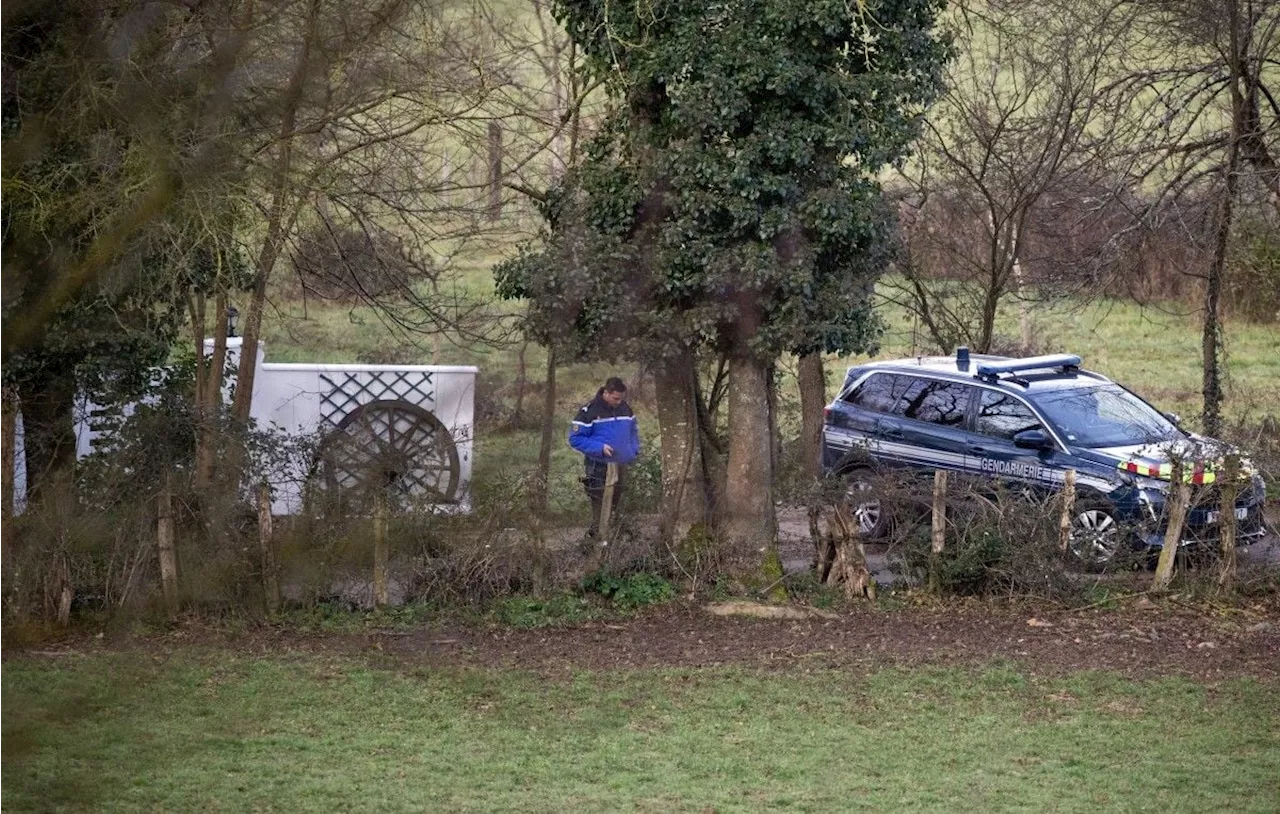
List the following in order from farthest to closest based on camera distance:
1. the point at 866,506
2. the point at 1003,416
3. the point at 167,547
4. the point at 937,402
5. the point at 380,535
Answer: the point at 937,402 → the point at 1003,416 → the point at 866,506 → the point at 167,547 → the point at 380,535

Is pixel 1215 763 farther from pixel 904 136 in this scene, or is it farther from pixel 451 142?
pixel 451 142

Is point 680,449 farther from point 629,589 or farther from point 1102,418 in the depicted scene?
point 1102,418

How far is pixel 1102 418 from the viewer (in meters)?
14.1

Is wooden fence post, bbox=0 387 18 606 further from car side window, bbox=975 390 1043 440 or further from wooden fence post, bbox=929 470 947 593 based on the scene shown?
car side window, bbox=975 390 1043 440

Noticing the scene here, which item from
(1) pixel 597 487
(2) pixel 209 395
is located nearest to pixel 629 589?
(1) pixel 597 487

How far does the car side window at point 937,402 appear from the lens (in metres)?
14.5

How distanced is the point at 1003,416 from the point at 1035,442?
55cm

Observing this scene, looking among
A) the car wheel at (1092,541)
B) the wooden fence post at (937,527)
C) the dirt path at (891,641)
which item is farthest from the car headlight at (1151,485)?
the wooden fence post at (937,527)

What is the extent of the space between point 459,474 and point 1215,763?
25.1 feet

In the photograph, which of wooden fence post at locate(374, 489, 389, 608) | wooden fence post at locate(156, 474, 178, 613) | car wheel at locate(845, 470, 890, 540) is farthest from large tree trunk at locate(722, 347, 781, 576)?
wooden fence post at locate(374, 489, 389, 608)

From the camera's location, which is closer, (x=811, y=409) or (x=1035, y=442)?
(x=1035, y=442)

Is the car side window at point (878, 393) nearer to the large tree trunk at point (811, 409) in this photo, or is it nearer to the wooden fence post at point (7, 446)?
the large tree trunk at point (811, 409)

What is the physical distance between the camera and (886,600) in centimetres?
1234

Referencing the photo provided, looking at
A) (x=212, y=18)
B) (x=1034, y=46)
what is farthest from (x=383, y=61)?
(x=1034, y=46)
